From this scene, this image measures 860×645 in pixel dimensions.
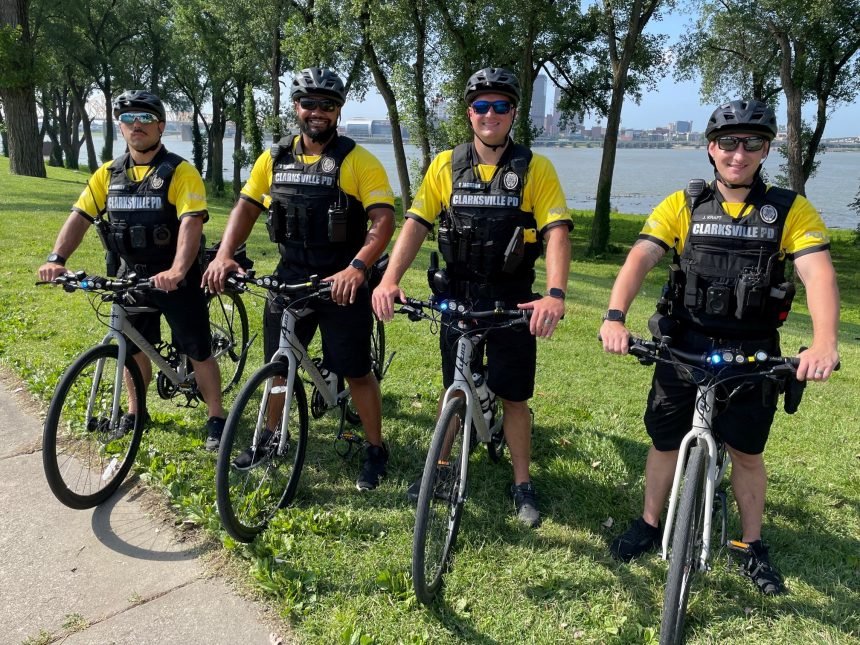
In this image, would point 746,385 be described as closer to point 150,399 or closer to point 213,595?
point 213,595

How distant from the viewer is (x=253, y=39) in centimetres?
3028

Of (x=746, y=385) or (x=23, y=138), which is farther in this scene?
(x=23, y=138)

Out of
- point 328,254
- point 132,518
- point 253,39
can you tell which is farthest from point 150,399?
point 253,39

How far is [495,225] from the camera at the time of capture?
Result: 3.55 m

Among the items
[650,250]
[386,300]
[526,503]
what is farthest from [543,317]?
[526,503]

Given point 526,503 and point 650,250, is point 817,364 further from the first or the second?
point 526,503

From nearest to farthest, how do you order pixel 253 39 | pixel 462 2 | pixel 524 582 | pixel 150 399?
pixel 524 582, pixel 150 399, pixel 462 2, pixel 253 39

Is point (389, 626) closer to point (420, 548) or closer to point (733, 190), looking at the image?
point (420, 548)

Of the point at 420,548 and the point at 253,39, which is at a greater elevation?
→ the point at 253,39

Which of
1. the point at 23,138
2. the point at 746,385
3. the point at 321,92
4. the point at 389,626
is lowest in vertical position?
the point at 389,626

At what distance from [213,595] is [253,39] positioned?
1237 inches

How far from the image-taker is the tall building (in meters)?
25.6

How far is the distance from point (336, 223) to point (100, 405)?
2.00 metres

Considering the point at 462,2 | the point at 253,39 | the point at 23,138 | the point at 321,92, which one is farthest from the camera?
the point at 253,39
